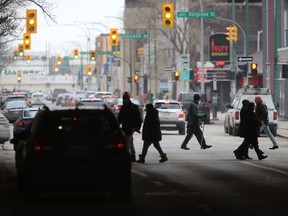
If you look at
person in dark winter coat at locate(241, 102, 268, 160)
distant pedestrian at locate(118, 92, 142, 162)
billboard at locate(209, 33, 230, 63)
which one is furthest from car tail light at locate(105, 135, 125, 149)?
billboard at locate(209, 33, 230, 63)

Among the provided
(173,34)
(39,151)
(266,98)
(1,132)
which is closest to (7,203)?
(39,151)

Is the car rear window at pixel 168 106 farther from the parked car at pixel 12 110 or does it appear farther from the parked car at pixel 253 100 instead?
the parked car at pixel 12 110

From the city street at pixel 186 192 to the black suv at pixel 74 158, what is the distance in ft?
1.16

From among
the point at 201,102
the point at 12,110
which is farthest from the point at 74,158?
the point at 201,102

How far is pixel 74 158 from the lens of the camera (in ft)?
50.7

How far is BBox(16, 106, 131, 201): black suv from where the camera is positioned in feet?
50.5

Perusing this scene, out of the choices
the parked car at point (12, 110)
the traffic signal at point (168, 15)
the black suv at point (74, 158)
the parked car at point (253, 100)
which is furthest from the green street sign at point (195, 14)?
the black suv at point (74, 158)

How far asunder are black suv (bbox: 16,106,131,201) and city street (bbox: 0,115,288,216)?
355 millimetres

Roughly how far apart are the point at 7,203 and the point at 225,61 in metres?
69.2

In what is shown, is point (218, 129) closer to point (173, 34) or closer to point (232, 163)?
point (232, 163)

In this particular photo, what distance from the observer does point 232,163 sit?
26000 mm

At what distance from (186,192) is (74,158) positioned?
9.56 ft

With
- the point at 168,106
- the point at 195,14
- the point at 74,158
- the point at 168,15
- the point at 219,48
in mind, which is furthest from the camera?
the point at 219,48

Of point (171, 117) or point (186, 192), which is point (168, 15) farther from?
point (186, 192)
